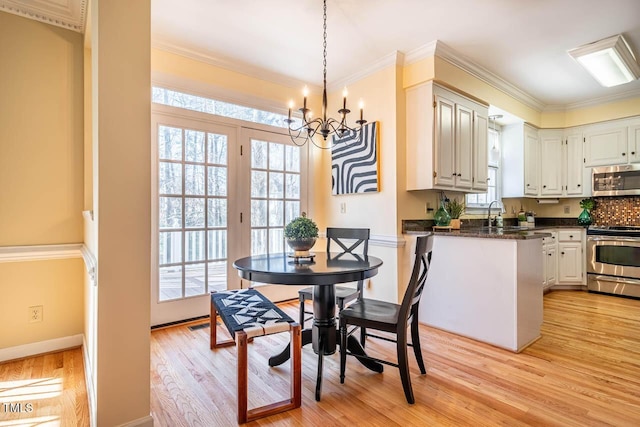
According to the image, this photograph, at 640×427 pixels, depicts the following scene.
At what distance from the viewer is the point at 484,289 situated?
108 inches

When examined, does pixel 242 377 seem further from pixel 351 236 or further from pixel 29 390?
pixel 351 236

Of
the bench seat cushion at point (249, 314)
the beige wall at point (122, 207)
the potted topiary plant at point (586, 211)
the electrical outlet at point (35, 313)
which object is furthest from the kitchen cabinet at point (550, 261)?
the electrical outlet at point (35, 313)

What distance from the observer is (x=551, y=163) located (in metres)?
4.89

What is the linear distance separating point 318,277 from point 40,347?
2.32 meters

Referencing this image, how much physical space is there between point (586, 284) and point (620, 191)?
52.4 inches

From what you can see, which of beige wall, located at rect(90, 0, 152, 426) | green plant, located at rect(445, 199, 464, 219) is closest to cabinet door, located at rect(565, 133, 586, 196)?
green plant, located at rect(445, 199, 464, 219)

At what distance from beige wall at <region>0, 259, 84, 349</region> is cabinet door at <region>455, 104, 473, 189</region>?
11.9 ft

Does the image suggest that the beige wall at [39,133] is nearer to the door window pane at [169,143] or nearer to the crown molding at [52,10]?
the crown molding at [52,10]

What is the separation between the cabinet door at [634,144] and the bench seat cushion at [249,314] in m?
5.05

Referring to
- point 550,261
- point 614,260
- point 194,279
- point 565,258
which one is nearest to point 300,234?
point 194,279

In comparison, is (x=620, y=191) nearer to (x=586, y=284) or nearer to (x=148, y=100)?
(x=586, y=284)

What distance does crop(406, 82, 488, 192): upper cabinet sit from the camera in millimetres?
3178

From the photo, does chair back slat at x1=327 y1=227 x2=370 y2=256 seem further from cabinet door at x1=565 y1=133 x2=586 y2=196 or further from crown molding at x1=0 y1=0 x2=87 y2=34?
cabinet door at x1=565 y1=133 x2=586 y2=196

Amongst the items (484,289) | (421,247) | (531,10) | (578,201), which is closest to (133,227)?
(421,247)
